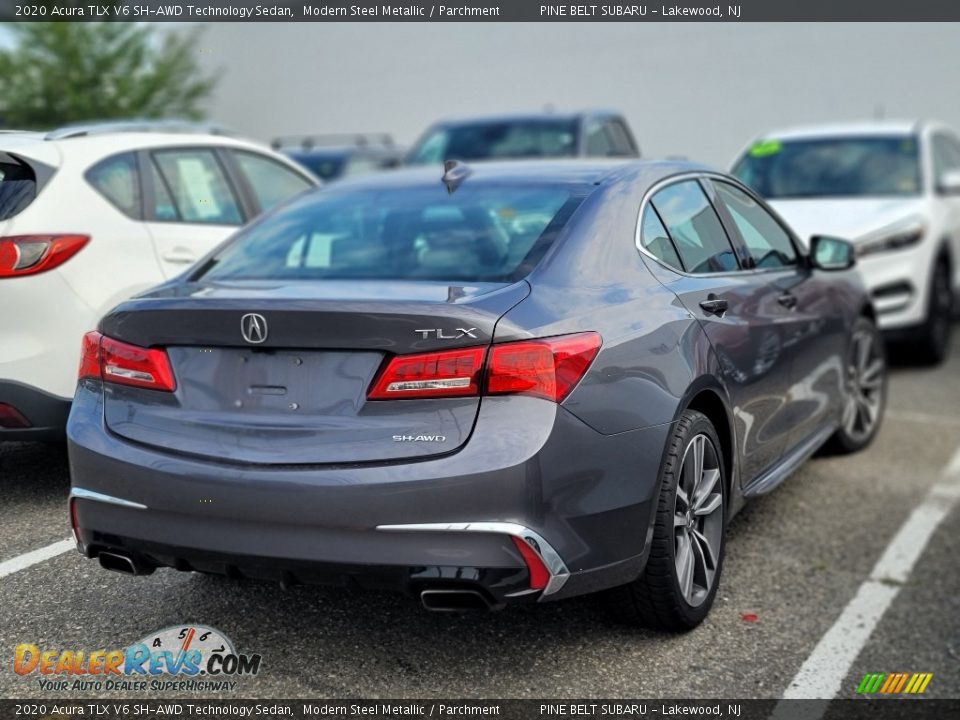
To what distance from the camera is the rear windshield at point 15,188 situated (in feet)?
15.4

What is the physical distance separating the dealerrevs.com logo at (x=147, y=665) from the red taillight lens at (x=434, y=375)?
990mm

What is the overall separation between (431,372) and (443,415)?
117mm

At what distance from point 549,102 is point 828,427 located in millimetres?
16027

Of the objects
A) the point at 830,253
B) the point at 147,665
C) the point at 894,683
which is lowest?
the point at 894,683

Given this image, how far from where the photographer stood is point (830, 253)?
564 cm

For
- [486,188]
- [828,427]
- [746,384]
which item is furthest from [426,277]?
[828,427]

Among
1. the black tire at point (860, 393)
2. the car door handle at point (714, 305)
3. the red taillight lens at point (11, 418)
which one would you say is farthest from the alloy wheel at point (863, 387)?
the red taillight lens at point (11, 418)

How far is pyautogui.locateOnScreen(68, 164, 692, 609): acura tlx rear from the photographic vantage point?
3.11m

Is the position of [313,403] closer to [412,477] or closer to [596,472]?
[412,477]

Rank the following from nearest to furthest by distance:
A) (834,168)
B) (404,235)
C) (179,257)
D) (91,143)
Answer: (404,235) → (91,143) → (179,257) → (834,168)

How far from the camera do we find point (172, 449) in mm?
3289

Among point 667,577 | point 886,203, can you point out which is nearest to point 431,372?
point 667,577

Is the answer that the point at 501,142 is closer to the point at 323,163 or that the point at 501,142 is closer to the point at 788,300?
the point at 323,163

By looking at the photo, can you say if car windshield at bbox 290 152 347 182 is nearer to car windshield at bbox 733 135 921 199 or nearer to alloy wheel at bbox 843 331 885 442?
car windshield at bbox 733 135 921 199
